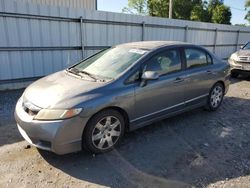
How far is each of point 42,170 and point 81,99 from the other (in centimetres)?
106

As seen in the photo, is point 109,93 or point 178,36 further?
point 178,36

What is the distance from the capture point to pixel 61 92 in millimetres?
3330

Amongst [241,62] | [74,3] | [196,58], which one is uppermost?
[74,3]

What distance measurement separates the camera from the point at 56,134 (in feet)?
9.96

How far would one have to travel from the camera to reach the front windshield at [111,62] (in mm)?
3863

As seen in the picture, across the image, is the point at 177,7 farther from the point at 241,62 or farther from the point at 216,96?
the point at 216,96

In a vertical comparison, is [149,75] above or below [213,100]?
above

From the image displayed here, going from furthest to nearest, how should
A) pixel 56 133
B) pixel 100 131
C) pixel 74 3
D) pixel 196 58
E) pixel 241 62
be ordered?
1. pixel 74 3
2. pixel 241 62
3. pixel 196 58
4. pixel 100 131
5. pixel 56 133

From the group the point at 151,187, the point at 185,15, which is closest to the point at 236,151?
the point at 151,187

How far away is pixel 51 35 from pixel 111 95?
4592 mm

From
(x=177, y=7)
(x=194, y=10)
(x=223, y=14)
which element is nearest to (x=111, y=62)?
(x=223, y=14)

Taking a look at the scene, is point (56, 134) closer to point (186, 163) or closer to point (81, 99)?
point (81, 99)

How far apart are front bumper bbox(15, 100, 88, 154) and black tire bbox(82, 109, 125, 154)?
103 mm

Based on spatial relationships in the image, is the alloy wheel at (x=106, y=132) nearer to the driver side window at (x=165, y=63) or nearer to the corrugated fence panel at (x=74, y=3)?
the driver side window at (x=165, y=63)
